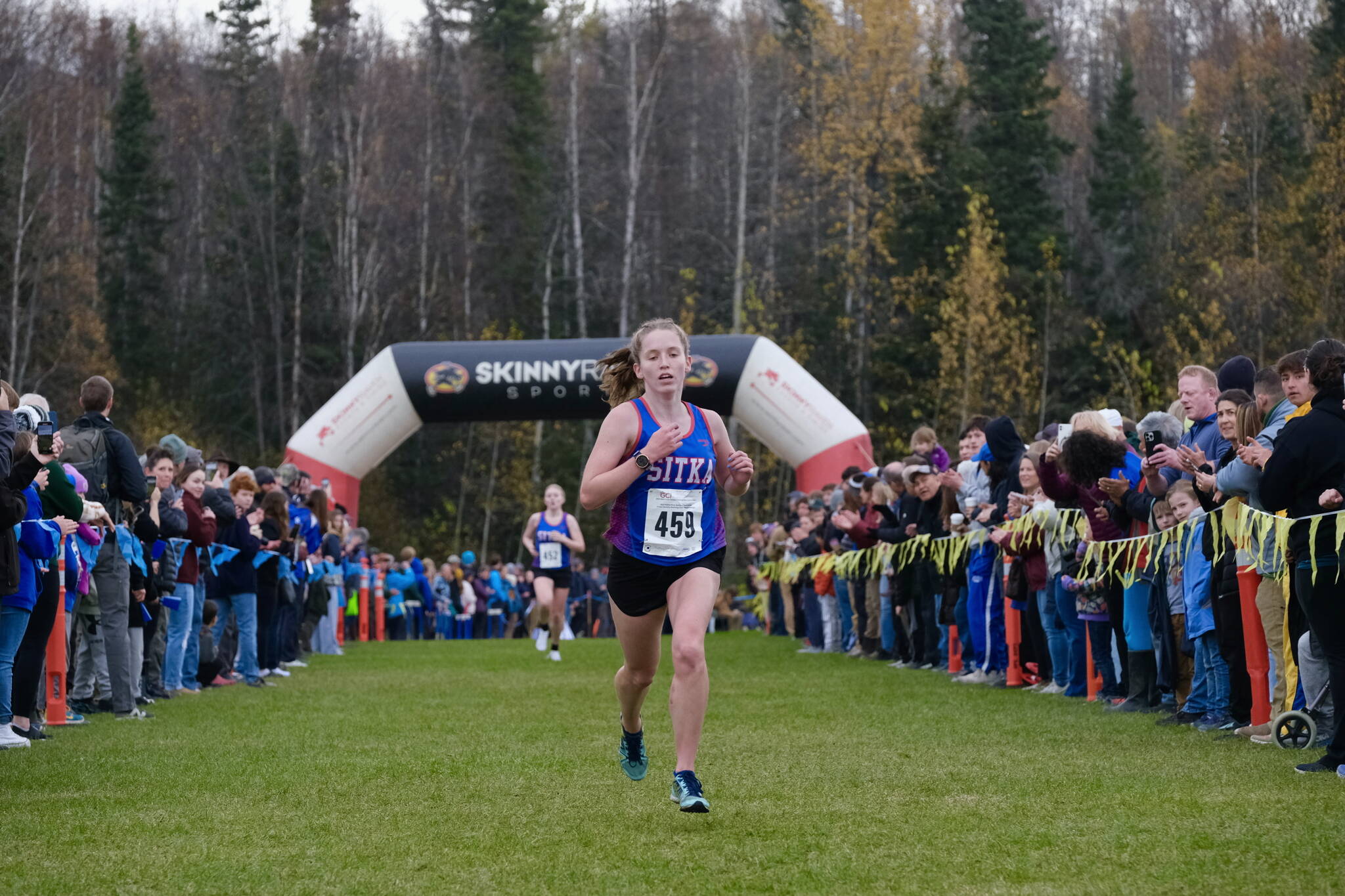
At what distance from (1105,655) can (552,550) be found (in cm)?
885

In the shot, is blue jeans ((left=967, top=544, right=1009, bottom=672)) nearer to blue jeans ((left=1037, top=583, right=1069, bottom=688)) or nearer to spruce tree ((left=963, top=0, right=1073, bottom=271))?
blue jeans ((left=1037, top=583, right=1069, bottom=688))

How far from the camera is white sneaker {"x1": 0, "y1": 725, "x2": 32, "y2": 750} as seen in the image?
9.17 m

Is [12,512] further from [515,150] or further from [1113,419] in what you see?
[515,150]

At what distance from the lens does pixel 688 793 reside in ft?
20.9

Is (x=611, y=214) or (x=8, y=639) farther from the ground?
(x=611, y=214)

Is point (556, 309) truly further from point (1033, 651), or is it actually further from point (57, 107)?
point (1033, 651)

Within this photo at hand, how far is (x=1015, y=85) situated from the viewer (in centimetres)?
4956

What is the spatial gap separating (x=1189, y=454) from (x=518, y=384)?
20.6 metres

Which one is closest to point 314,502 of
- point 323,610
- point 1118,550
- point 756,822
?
point 323,610

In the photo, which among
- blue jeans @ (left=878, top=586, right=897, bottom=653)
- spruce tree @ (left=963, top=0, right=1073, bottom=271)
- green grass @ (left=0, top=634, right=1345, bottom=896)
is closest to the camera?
green grass @ (left=0, top=634, right=1345, bottom=896)

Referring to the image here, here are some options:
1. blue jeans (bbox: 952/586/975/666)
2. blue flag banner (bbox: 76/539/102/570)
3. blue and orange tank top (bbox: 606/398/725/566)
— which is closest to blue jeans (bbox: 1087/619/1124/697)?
blue jeans (bbox: 952/586/975/666)

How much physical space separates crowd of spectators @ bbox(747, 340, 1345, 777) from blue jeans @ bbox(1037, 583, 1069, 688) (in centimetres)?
1

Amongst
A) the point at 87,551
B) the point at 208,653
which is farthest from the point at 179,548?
the point at 87,551

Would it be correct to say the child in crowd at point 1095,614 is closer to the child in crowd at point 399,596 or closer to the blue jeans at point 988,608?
the blue jeans at point 988,608
